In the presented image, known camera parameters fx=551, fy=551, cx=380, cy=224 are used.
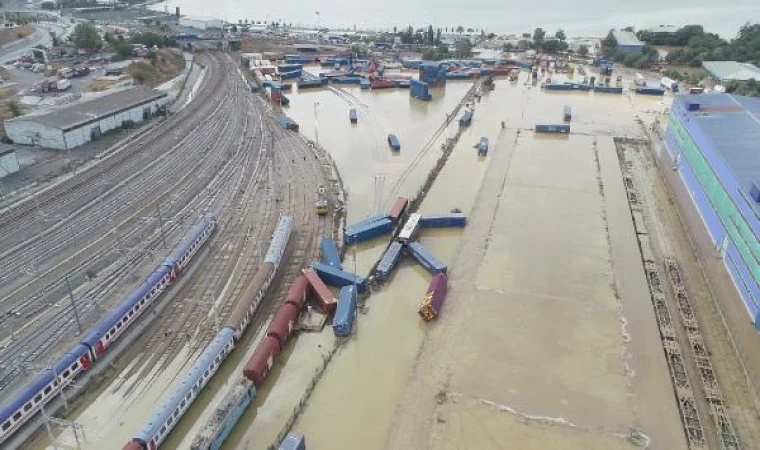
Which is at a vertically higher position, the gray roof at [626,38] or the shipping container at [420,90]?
the gray roof at [626,38]

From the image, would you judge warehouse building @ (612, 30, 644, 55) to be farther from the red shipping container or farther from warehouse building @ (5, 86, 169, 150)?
the red shipping container

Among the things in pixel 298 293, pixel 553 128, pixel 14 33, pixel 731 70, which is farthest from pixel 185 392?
pixel 14 33

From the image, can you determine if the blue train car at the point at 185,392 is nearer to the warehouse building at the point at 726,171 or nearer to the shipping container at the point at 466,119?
the warehouse building at the point at 726,171

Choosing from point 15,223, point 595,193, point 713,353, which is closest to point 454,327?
point 713,353

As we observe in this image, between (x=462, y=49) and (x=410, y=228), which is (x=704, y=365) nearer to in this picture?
(x=410, y=228)

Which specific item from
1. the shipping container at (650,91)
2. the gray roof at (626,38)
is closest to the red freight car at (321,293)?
the shipping container at (650,91)

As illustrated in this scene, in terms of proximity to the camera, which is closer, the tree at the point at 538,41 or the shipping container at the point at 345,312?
the shipping container at the point at 345,312

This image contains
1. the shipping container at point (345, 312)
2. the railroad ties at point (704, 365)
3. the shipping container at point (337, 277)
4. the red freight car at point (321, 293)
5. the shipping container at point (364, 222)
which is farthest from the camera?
the shipping container at point (364, 222)

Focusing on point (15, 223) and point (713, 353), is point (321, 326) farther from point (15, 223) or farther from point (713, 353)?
point (15, 223)
